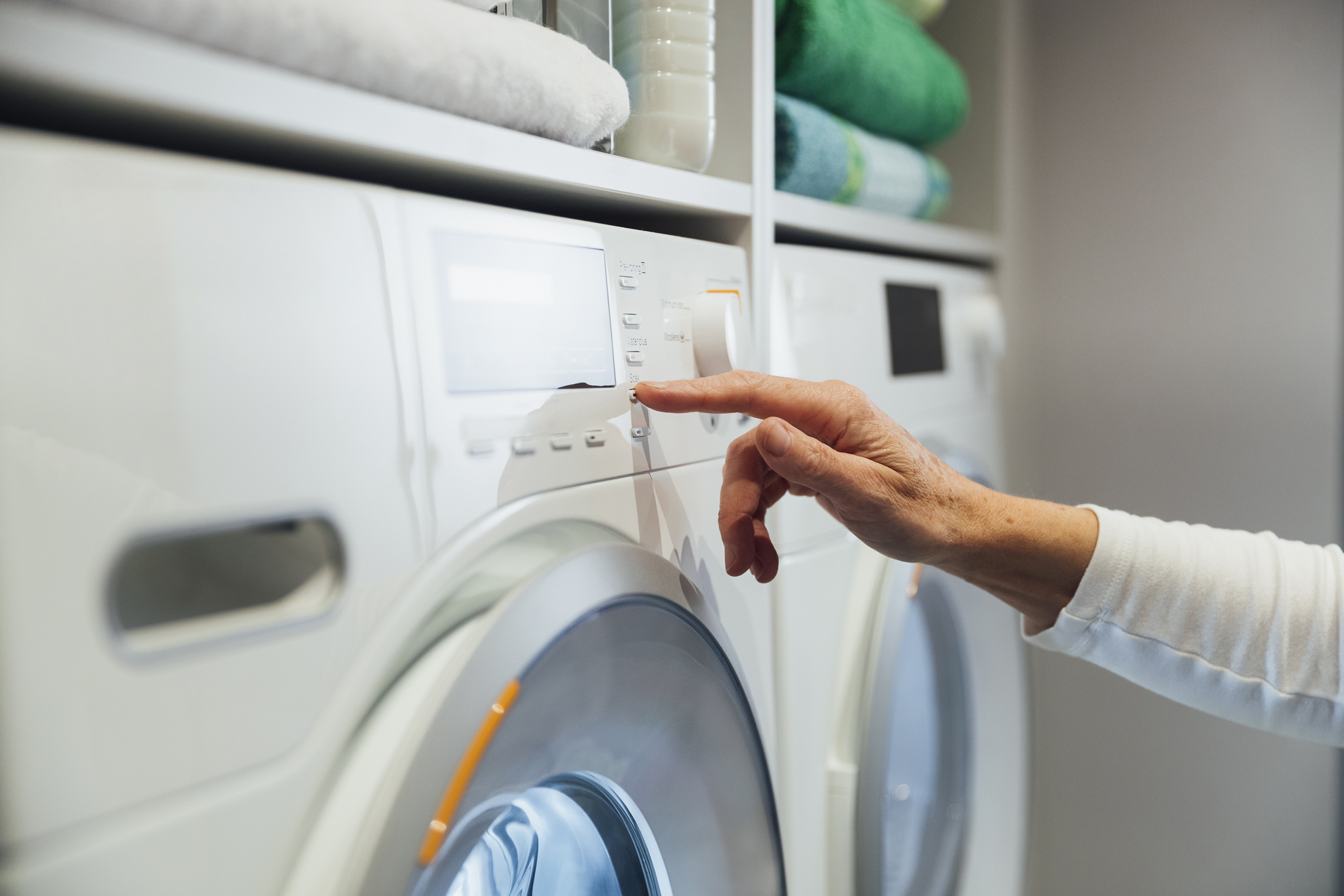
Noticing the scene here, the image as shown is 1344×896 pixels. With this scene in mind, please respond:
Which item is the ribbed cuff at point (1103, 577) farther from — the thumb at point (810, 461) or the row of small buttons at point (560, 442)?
the row of small buttons at point (560, 442)

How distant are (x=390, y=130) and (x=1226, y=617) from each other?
0.72 m

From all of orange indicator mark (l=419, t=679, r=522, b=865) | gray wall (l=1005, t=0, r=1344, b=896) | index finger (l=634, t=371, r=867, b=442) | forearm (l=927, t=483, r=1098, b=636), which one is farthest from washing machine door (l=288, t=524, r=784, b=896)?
gray wall (l=1005, t=0, r=1344, b=896)

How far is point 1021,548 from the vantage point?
2.12ft

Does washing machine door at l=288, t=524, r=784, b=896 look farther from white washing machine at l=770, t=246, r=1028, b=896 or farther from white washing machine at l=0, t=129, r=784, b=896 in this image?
white washing machine at l=770, t=246, r=1028, b=896

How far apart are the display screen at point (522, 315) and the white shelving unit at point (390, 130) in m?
0.05

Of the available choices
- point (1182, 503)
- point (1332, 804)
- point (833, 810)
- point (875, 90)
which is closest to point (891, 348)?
point (875, 90)

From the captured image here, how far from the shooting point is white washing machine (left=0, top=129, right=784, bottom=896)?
0.29 meters

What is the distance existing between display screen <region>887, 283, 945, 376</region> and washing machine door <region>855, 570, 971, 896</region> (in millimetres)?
253

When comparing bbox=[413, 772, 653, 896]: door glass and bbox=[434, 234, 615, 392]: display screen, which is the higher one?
bbox=[434, 234, 615, 392]: display screen

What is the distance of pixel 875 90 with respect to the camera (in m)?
0.88

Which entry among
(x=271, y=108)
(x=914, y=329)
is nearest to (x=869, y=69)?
(x=914, y=329)

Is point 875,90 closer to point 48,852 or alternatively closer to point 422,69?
point 422,69

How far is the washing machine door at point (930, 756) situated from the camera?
3.44 ft

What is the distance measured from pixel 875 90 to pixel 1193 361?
0.73 meters
